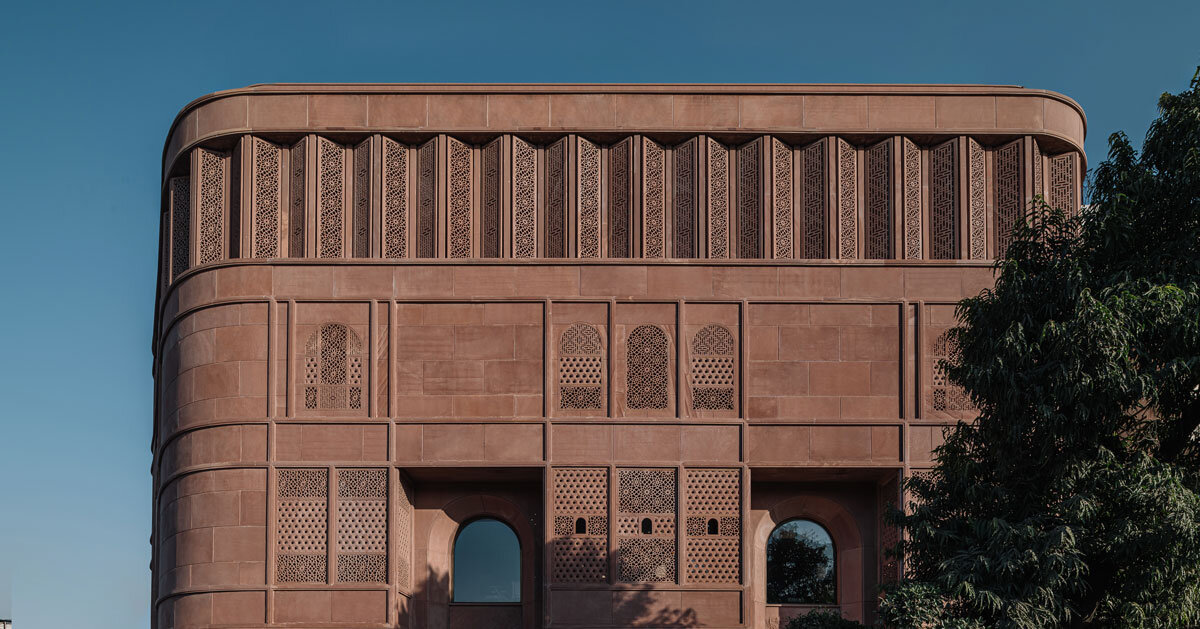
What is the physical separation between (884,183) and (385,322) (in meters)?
8.23

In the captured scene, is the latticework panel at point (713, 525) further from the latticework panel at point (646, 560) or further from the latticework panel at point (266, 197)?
the latticework panel at point (266, 197)

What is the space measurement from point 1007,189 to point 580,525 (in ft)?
28.4

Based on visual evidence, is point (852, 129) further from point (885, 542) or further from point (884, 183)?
point (885, 542)

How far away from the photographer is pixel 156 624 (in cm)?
2262

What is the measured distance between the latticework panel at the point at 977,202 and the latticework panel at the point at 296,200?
34.7 feet

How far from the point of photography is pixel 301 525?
20.9 metres

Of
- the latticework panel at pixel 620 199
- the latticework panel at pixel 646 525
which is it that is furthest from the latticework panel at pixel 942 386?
the latticework panel at pixel 620 199

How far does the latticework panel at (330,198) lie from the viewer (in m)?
21.9

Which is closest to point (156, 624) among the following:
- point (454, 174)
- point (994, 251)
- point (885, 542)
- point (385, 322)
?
point (385, 322)

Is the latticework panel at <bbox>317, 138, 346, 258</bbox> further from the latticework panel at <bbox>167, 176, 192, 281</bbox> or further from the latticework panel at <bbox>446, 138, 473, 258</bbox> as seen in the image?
the latticework panel at <bbox>167, 176, 192, 281</bbox>

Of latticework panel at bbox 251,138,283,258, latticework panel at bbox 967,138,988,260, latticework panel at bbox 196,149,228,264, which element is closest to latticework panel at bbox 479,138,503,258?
latticework panel at bbox 251,138,283,258

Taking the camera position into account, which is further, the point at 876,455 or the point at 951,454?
the point at 876,455

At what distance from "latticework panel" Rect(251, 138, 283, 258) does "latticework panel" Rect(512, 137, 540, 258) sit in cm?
375

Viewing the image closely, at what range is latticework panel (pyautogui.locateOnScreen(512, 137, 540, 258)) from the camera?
72.0 feet
